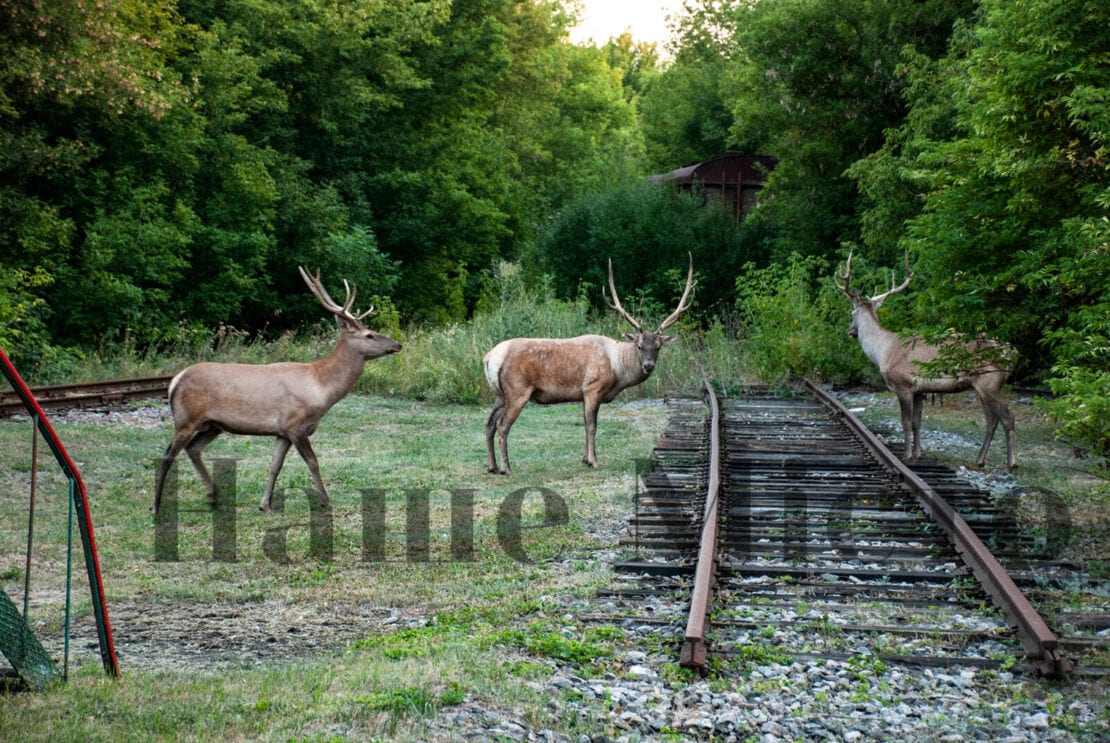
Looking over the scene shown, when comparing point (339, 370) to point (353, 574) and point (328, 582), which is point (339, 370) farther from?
point (328, 582)

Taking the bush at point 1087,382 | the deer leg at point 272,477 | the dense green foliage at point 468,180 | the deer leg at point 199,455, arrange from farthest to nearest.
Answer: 1. the deer leg at point 199,455
2. the deer leg at point 272,477
3. the dense green foliage at point 468,180
4. the bush at point 1087,382

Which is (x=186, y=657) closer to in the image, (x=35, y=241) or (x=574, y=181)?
(x=35, y=241)

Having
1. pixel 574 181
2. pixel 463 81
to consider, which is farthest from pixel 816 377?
pixel 574 181

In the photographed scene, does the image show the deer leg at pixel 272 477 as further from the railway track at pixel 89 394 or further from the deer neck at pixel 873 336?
the deer neck at pixel 873 336

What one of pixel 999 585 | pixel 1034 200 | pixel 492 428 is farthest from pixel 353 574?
pixel 1034 200

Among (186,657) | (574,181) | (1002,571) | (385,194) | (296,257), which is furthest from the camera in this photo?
(574,181)

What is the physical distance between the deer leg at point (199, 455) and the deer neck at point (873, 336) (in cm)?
813

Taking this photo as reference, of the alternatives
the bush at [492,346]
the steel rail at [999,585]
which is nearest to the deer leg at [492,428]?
the steel rail at [999,585]

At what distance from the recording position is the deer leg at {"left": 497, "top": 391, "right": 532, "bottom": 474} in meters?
12.1

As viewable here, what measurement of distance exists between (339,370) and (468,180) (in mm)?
30352

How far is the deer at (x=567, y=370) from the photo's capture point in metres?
12.8

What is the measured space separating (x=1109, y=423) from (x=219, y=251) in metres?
23.3

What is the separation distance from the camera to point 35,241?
72.8 feet

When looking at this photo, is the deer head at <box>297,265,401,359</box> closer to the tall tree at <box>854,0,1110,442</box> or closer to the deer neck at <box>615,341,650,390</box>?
the deer neck at <box>615,341,650,390</box>
